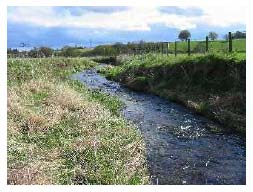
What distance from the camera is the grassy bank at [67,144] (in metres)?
11.8

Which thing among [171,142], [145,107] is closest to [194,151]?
[171,142]

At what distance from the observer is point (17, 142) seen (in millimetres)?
13867

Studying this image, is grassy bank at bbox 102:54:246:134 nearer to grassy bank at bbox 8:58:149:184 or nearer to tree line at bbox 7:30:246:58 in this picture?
grassy bank at bbox 8:58:149:184

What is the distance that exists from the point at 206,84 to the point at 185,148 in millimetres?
9438

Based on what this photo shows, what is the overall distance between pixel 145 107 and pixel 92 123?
290 inches

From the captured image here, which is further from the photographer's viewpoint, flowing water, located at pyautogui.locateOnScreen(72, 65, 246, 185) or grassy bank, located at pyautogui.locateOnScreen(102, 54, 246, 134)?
grassy bank, located at pyautogui.locateOnScreen(102, 54, 246, 134)

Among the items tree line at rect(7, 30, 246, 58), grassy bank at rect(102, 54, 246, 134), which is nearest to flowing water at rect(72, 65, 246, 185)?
grassy bank at rect(102, 54, 246, 134)

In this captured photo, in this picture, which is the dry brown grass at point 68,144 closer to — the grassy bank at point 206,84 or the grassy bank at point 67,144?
the grassy bank at point 67,144

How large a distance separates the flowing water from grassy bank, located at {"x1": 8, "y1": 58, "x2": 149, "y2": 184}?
61 cm

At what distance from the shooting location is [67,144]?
46.7ft

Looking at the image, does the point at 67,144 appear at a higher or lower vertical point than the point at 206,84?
lower

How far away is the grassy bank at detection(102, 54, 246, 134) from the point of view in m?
19.9
